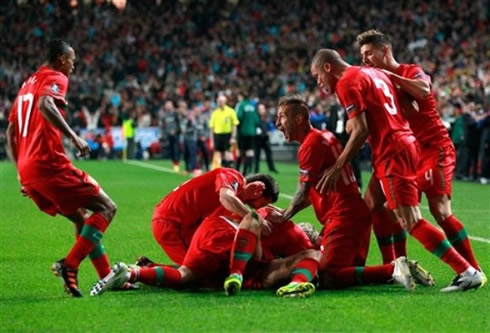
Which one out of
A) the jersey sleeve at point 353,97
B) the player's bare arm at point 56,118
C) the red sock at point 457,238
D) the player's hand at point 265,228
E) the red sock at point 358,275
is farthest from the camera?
the red sock at point 457,238

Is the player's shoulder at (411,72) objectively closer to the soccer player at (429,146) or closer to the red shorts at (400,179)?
the soccer player at (429,146)

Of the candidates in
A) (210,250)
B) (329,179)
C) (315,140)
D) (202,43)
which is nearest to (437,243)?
(329,179)

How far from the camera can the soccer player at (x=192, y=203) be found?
31.7ft

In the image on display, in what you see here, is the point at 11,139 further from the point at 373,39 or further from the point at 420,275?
the point at 420,275

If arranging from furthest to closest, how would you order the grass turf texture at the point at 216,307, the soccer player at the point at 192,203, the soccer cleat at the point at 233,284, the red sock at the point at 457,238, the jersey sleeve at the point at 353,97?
the red sock at the point at 457,238 < the soccer player at the point at 192,203 < the jersey sleeve at the point at 353,97 < the soccer cleat at the point at 233,284 < the grass turf texture at the point at 216,307

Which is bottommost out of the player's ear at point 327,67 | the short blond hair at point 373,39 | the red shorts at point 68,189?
the red shorts at point 68,189

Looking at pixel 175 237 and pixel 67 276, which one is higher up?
pixel 175 237

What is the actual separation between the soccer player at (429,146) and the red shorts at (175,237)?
209 centimetres

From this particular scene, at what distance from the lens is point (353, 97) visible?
9094mm

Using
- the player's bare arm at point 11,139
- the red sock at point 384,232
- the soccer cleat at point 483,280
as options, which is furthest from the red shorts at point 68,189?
the soccer cleat at point 483,280

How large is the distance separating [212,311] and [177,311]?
0.26 meters

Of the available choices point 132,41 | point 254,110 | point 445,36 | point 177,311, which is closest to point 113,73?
point 132,41

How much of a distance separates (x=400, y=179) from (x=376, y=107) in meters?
0.62

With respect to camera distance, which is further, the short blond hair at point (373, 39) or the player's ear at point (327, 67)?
the short blond hair at point (373, 39)
